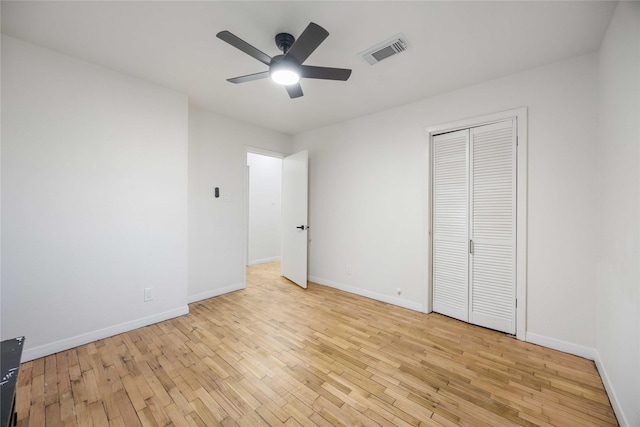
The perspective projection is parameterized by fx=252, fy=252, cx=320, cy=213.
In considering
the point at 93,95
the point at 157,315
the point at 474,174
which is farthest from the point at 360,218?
the point at 93,95

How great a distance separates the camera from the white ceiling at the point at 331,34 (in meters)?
1.70

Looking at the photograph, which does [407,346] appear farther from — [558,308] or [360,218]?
[360,218]

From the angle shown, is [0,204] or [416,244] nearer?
[0,204]

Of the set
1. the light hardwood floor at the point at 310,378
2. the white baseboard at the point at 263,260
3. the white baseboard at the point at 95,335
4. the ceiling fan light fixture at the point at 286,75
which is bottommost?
the light hardwood floor at the point at 310,378

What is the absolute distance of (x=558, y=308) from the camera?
2268 millimetres

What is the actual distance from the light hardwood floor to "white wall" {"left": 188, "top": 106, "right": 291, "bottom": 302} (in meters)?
0.83

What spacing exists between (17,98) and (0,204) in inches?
34.2

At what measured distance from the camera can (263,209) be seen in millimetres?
6016

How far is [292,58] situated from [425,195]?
2122 mm

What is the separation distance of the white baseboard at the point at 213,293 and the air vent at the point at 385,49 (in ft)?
11.2

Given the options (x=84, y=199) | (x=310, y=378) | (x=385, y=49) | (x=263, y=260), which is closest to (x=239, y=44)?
(x=385, y=49)

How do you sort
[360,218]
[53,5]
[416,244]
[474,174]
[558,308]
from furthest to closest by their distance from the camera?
[360,218], [416,244], [474,174], [558,308], [53,5]

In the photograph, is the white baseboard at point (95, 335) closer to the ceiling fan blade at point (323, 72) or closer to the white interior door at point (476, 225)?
the ceiling fan blade at point (323, 72)

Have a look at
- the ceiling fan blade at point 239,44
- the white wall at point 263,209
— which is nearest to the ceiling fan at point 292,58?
the ceiling fan blade at point 239,44
